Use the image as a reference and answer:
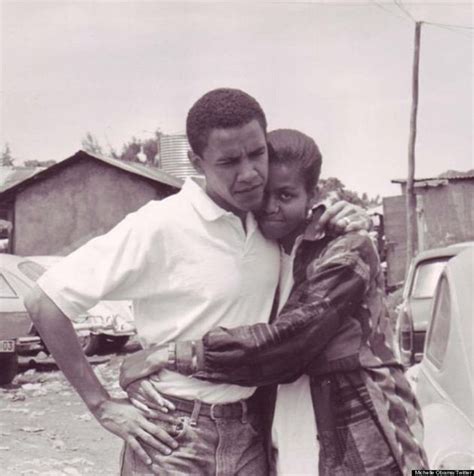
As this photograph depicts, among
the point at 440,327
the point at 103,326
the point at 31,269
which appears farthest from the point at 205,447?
the point at 103,326

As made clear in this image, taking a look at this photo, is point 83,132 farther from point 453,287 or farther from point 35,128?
point 453,287

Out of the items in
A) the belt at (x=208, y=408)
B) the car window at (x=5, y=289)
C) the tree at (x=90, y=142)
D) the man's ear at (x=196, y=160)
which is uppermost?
the tree at (x=90, y=142)

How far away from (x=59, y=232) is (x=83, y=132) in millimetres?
6631

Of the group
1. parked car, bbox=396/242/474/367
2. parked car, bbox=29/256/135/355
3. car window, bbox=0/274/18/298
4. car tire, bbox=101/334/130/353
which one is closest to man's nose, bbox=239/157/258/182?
parked car, bbox=396/242/474/367

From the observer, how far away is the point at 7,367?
21.2 ft

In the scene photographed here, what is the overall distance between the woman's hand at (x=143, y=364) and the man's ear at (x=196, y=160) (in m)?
0.34

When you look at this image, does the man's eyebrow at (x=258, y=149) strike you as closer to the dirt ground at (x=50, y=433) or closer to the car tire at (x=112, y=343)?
the dirt ground at (x=50, y=433)

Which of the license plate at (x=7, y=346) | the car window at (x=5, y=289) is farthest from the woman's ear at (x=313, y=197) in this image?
the car window at (x=5, y=289)

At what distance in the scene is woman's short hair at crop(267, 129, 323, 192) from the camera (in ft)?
5.09

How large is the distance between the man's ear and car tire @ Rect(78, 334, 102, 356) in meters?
6.35

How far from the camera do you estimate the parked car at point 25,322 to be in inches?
257

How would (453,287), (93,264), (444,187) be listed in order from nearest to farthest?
1. (93,264)
2. (453,287)
3. (444,187)

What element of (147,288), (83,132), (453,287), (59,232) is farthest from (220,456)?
(59,232)

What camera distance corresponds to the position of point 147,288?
4.82 ft
